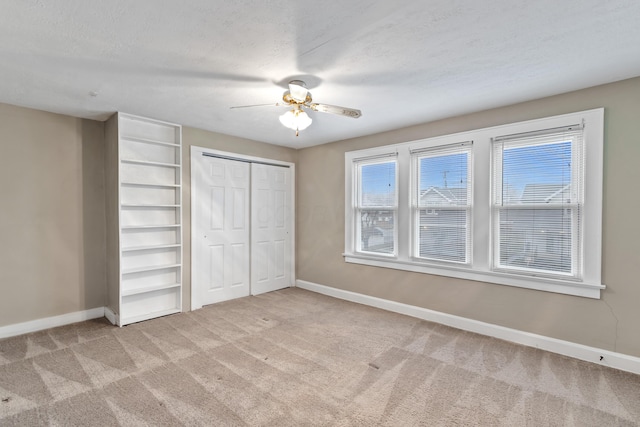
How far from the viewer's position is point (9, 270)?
3234 mm

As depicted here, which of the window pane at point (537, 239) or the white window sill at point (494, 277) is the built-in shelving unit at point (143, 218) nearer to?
the white window sill at point (494, 277)

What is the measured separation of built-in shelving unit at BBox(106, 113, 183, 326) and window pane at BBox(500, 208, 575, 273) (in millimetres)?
3987

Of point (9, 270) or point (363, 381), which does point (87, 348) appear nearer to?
point (9, 270)

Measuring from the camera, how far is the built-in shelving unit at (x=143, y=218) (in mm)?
3543

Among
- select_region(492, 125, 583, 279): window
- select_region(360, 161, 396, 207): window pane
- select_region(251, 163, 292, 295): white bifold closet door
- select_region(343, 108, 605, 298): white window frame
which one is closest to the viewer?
select_region(343, 108, 605, 298): white window frame

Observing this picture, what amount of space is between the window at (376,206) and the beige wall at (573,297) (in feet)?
0.99

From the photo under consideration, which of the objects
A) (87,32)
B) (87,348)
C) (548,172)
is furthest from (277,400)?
(548,172)

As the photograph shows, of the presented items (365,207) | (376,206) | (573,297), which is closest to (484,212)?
(573,297)

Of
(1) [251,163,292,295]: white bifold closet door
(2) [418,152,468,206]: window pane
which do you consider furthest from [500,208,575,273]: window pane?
(1) [251,163,292,295]: white bifold closet door

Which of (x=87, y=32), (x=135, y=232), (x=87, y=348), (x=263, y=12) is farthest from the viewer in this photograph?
(x=135, y=232)

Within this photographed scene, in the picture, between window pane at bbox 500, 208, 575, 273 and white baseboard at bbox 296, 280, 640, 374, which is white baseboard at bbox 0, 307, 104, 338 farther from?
window pane at bbox 500, 208, 575, 273

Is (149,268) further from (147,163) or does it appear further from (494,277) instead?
(494,277)

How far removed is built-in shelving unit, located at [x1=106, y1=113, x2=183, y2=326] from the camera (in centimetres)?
354

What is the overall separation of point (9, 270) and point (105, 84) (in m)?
2.35
